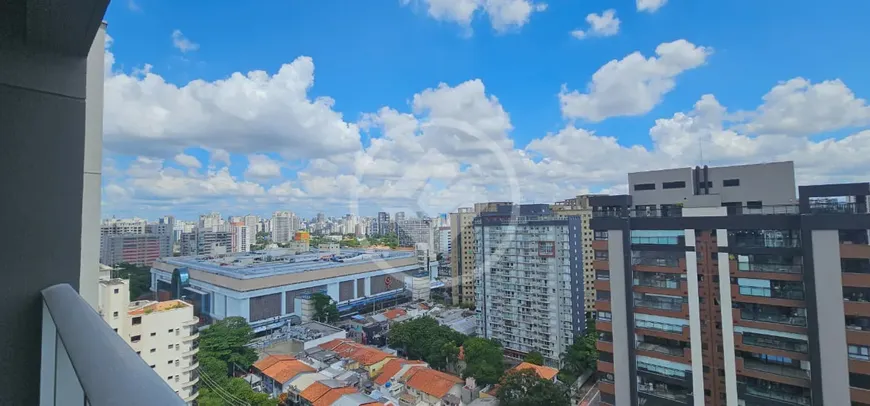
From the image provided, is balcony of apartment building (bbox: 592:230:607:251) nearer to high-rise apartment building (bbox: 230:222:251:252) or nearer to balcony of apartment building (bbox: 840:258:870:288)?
balcony of apartment building (bbox: 840:258:870:288)

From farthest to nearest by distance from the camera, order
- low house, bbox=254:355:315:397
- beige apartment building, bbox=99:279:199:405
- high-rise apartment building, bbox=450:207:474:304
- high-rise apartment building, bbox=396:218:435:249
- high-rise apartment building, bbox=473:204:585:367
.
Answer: high-rise apartment building, bbox=450:207:474:304 → high-rise apartment building, bbox=396:218:435:249 → high-rise apartment building, bbox=473:204:585:367 → low house, bbox=254:355:315:397 → beige apartment building, bbox=99:279:199:405

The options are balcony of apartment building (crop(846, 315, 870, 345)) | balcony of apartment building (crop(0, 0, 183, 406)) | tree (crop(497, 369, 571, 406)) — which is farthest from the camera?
tree (crop(497, 369, 571, 406))

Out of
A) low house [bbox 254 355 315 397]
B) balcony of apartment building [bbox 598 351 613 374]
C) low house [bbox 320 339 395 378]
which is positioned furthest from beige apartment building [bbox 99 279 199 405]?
balcony of apartment building [bbox 598 351 613 374]

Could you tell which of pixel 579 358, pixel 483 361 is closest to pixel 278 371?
pixel 483 361

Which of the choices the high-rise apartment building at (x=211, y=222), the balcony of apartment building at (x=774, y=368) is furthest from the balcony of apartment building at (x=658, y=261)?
the high-rise apartment building at (x=211, y=222)

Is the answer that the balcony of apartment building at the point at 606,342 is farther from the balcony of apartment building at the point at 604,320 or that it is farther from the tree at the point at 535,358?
the tree at the point at 535,358
